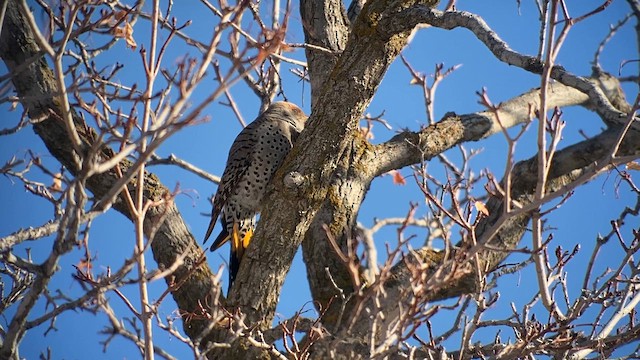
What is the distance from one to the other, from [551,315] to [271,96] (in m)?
3.43

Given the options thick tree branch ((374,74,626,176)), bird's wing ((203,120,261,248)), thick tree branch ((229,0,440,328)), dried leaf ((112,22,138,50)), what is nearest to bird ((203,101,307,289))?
bird's wing ((203,120,261,248))

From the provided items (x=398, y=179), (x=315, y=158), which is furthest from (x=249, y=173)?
(x=398, y=179)

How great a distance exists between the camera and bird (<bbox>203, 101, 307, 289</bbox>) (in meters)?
5.69

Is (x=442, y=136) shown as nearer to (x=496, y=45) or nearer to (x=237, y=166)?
(x=237, y=166)

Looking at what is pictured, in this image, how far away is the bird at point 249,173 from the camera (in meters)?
5.69

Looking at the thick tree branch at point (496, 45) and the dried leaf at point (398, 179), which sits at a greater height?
the dried leaf at point (398, 179)

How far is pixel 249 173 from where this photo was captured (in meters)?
5.77

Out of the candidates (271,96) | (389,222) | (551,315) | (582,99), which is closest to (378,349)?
(551,315)

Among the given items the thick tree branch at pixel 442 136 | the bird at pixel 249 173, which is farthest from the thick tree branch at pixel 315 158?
the bird at pixel 249 173

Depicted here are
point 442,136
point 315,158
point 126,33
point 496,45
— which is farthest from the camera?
point 442,136

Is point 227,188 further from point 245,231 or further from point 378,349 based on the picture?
point 378,349

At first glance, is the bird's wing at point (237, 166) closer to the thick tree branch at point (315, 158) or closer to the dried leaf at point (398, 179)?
the thick tree branch at point (315, 158)

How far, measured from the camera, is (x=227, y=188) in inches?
229

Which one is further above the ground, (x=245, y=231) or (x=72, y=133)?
(x=245, y=231)
